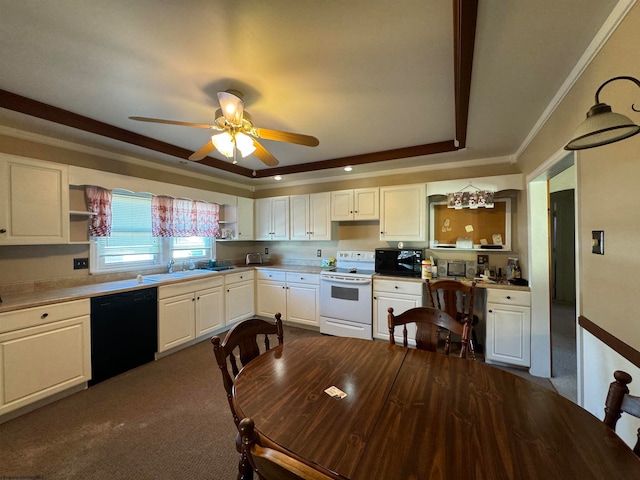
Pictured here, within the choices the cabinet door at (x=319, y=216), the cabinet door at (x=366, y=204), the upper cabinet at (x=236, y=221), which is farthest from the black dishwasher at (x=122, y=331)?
the cabinet door at (x=366, y=204)

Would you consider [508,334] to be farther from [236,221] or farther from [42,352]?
[42,352]

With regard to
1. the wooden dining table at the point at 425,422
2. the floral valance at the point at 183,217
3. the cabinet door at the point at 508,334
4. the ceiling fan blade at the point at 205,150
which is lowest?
the cabinet door at the point at 508,334

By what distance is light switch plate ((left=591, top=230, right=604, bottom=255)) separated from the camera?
1346 mm

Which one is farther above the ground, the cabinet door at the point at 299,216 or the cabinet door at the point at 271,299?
the cabinet door at the point at 299,216

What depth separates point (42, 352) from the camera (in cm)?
209

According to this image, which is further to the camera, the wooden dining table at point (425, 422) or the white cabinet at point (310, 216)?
the white cabinet at point (310, 216)

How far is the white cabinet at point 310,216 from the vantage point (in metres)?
4.03

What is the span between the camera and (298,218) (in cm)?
426

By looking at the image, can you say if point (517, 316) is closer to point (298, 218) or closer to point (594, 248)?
point (594, 248)

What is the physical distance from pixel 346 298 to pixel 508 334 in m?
1.77

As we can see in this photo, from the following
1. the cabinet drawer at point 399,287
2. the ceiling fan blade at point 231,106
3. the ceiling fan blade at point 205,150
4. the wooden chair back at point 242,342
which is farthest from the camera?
the cabinet drawer at point 399,287

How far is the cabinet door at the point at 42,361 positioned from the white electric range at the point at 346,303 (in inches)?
98.6

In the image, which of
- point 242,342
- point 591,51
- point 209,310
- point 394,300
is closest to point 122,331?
point 209,310

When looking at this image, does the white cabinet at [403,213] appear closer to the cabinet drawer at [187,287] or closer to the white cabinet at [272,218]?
the white cabinet at [272,218]
